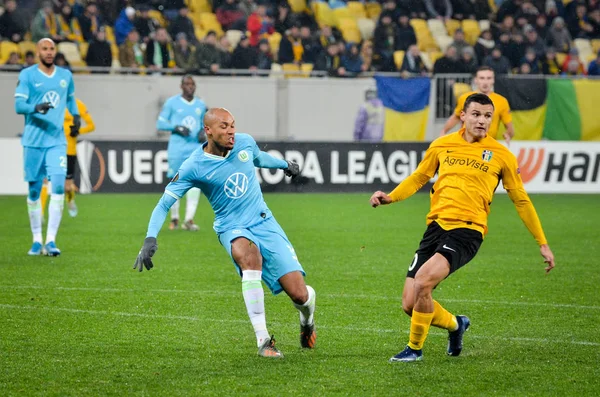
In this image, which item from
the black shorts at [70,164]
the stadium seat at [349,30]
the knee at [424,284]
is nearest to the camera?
the knee at [424,284]

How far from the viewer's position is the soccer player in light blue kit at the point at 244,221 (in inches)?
273

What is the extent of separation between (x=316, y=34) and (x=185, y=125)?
974cm

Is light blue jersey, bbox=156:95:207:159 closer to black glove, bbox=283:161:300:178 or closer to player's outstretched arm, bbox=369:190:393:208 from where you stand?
black glove, bbox=283:161:300:178

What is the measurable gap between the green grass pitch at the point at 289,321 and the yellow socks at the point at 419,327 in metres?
0.16

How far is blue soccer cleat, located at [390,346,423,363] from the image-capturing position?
6.70m

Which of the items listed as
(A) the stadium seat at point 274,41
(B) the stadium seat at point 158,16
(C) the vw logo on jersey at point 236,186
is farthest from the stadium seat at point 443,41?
(C) the vw logo on jersey at point 236,186

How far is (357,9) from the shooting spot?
90.3ft

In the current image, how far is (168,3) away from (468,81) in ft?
25.4

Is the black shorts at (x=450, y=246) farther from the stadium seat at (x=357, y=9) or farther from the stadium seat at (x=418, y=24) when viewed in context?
the stadium seat at (x=357, y=9)

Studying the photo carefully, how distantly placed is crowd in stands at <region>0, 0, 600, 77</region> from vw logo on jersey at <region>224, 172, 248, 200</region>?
50.1 ft

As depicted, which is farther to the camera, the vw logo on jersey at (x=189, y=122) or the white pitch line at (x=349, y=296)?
the vw logo on jersey at (x=189, y=122)

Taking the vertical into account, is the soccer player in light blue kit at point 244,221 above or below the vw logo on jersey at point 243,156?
below

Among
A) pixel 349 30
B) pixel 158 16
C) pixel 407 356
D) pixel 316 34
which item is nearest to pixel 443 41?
pixel 349 30

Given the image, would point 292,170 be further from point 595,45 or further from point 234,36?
point 595,45
